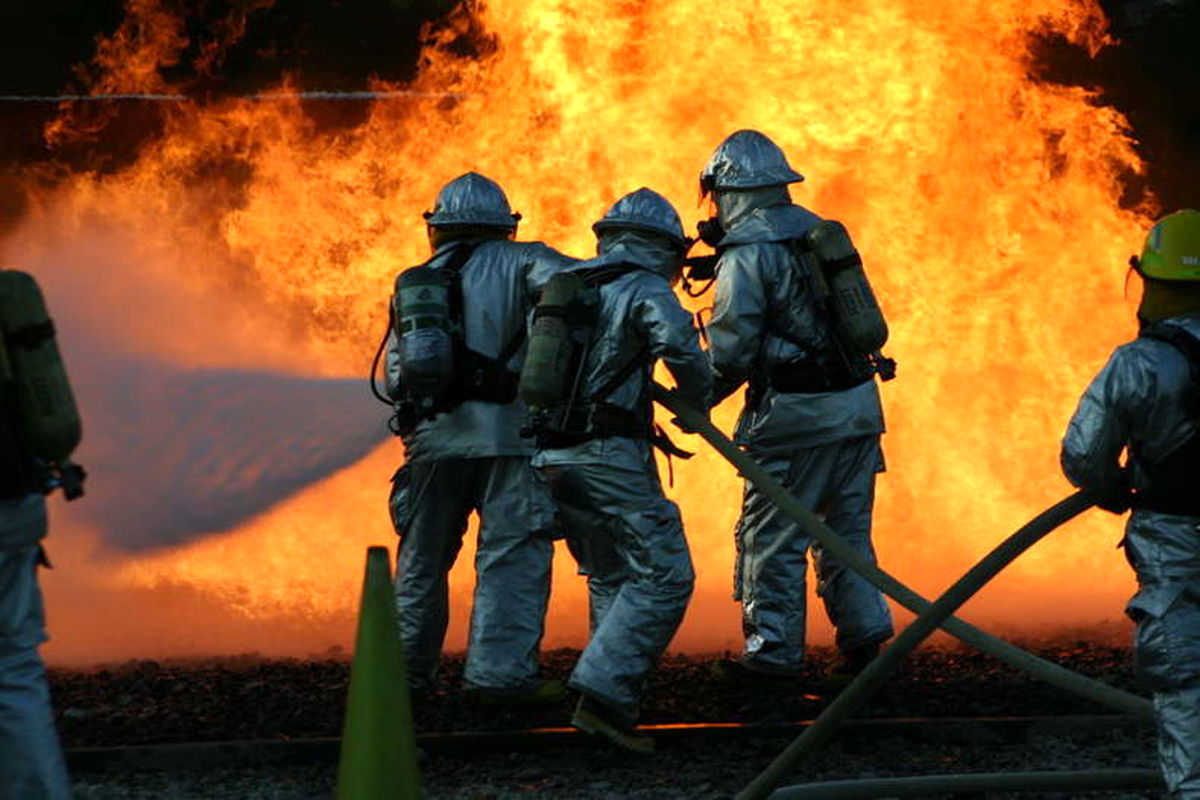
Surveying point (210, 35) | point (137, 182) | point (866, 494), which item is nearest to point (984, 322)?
point (866, 494)

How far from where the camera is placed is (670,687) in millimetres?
8547

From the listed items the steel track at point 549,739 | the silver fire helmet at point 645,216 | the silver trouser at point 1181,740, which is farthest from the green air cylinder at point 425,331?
the silver trouser at point 1181,740

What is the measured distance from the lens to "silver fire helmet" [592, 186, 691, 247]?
7.87m

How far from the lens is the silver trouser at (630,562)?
24.6 ft

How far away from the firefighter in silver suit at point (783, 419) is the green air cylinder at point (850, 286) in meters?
0.16

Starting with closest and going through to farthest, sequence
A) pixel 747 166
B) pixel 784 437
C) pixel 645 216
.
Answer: pixel 645 216
pixel 784 437
pixel 747 166

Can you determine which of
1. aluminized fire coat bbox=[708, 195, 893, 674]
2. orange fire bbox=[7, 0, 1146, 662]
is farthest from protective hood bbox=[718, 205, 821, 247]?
orange fire bbox=[7, 0, 1146, 662]

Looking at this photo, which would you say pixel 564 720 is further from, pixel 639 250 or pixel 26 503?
pixel 26 503

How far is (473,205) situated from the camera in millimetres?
8469

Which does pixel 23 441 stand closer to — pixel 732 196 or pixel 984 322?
pixel 732 196

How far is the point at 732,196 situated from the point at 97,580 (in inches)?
170

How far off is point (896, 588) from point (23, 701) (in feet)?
9.42

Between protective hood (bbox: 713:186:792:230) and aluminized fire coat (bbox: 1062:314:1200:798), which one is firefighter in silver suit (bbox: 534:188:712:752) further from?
aluminized fire coat (bbox: 1062:314:1200:798)

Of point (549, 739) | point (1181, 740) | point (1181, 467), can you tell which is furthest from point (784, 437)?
point (1181, 740)
